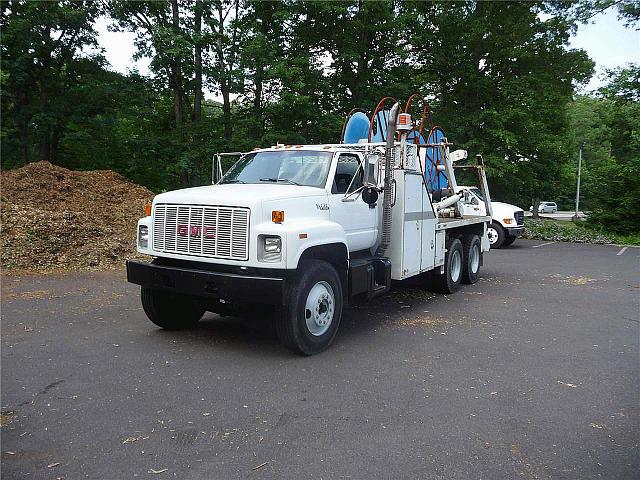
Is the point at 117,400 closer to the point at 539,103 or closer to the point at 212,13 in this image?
the point at 212,13

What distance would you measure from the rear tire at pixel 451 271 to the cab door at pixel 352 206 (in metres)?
2.64

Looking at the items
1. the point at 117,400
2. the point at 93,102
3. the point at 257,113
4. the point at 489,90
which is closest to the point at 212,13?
the point at 257,113

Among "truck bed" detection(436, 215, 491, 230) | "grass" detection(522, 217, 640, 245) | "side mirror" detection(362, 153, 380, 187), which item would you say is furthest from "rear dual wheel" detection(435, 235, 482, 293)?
"grass" detection(522, 217, 640, 245)

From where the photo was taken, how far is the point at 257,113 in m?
19.9

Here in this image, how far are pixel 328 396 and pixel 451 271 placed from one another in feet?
18.0

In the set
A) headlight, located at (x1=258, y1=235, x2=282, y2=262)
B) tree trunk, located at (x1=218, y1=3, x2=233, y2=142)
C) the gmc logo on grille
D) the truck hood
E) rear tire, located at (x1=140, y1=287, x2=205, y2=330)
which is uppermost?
tree trunk, located at (x1=218, y1=3, x2=233, y2=142)

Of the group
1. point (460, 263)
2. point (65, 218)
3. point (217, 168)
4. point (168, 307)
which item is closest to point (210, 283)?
point (168, 307)

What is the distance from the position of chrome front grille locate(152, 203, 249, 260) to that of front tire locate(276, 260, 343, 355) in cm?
65

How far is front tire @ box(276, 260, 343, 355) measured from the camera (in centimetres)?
533

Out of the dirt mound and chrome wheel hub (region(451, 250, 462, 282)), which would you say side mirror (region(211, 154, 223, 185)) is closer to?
chrome wheel hub (region(451, 250, 462, 282))

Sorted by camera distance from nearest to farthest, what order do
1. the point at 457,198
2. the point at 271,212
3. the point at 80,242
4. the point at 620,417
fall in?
the point at 620,417, the point at 271,212, the point at 457,198, the point at 80,242

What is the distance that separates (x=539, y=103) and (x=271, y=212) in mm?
20386

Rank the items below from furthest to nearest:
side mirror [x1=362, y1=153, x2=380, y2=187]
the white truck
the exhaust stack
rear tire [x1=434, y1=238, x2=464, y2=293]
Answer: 1. rear tire [x1=434, y1=238, x2=464, y2=293]
2. the exhaust stack
3. side mirror [x1=362, y1=153, x2=380, y2=187]
4. the white truck

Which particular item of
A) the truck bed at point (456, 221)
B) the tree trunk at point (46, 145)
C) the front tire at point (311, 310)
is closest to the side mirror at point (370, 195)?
the front tire at point (311, 310)
